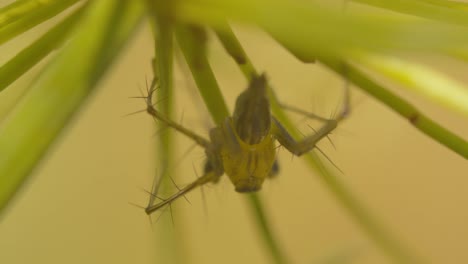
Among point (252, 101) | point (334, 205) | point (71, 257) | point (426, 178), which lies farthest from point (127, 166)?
point (252, 101)

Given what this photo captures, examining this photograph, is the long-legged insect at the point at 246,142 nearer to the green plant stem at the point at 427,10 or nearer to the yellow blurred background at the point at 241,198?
the green plant stem at the point at 427,10

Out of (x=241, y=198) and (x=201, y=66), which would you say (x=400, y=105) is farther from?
(x=241, y=198)

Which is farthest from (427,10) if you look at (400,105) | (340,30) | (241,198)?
(241,198)

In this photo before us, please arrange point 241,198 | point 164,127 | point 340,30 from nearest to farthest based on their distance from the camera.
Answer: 1. point 340,30
2. point 164,127
3. point 241,198

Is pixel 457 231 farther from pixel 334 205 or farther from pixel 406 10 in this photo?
pixel 406 10

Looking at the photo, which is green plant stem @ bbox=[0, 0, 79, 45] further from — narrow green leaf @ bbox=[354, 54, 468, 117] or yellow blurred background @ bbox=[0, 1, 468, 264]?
yellow blurred background @ bbox=[0, 1, 468, 264]

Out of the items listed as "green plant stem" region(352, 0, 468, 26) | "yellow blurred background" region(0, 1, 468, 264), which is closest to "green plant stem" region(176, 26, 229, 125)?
"green plant stem" region(352, 0, 468, 26)
